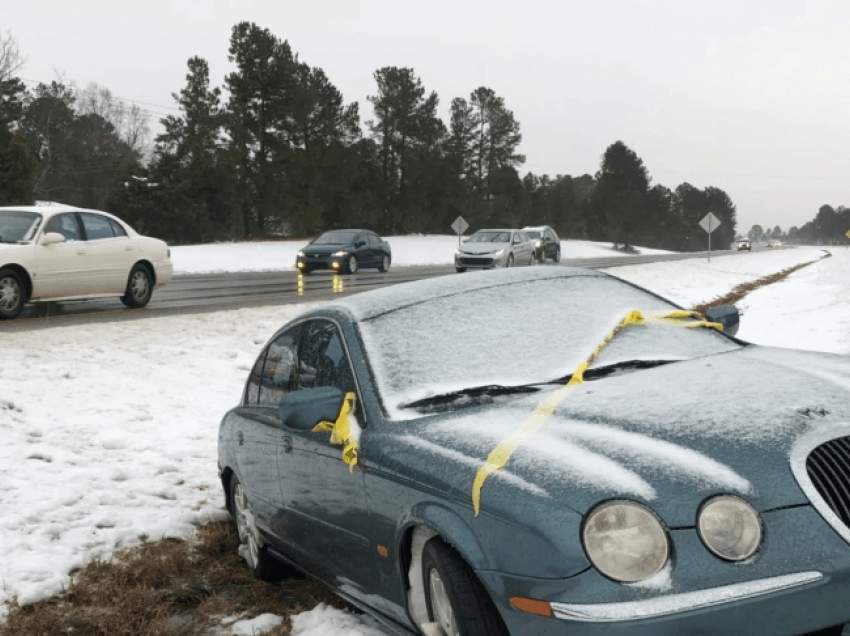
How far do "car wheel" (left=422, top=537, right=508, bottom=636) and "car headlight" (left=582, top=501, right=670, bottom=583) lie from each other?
45 cm

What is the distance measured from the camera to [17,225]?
1482 cm

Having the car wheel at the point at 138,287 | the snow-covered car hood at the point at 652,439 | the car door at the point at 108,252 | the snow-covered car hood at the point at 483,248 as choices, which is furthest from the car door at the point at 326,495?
the snow-covered car hood at the point at 483,248

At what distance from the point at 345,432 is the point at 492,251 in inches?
1144

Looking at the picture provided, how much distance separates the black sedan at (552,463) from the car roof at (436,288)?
0.6 inches

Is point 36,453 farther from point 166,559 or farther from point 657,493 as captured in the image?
point 657,493

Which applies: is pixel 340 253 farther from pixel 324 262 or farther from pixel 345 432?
pixel 345 432

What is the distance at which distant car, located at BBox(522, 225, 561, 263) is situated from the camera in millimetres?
39147

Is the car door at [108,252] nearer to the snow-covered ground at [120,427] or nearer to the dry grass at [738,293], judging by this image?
the snow-covered ground at [120,427]

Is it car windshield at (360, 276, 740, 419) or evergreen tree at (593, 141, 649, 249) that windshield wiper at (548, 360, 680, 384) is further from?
evergreen tree at (593, 141, 649, 249)

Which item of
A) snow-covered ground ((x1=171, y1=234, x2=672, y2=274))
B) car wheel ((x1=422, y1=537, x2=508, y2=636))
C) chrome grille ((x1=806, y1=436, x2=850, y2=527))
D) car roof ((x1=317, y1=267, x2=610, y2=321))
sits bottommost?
snow-covered ground ((x1=171, y1=234, x2=672, y2=274))

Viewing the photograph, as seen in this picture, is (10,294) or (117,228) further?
(117,228)

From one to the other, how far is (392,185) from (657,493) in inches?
3168

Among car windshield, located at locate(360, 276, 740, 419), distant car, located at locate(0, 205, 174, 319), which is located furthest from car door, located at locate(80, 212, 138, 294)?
car windshield, located at locate(360, 276, 740, 419)

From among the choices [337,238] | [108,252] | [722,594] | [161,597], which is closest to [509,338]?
[722,594]
